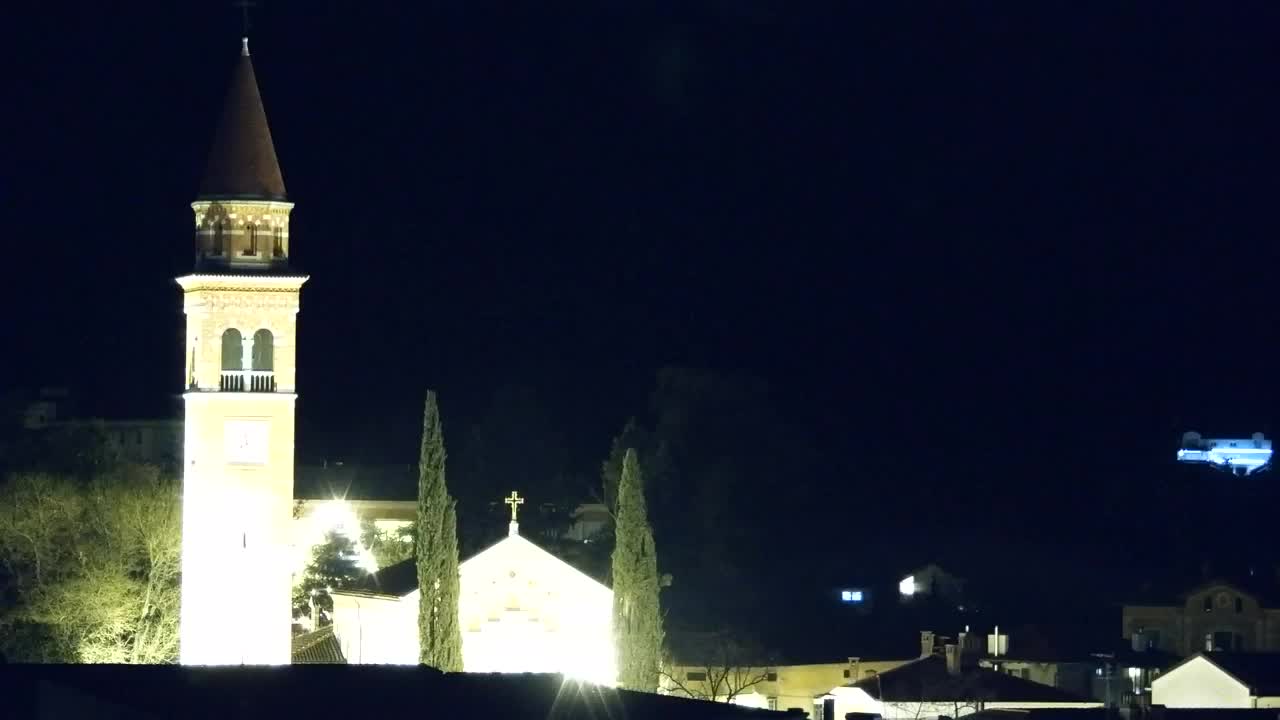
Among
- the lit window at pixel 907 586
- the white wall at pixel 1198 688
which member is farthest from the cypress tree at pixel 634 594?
the lit window at pixel 907 586

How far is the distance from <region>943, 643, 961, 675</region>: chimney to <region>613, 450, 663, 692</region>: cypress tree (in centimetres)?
615

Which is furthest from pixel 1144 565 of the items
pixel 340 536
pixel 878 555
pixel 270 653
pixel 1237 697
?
pixel 270 653

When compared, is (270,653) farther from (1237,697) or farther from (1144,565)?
(1144,565)

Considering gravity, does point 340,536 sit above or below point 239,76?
below

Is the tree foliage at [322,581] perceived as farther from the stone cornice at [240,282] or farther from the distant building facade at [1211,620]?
the distant building facade at [1211,620]

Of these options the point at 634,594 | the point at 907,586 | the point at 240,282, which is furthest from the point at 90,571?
the point at 907,586

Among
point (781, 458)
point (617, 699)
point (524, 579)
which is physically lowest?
point (617, 699)

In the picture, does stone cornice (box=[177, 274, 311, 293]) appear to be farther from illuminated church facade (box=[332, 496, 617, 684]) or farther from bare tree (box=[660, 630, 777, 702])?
bare tree (box=[660, 630, 777, 702])

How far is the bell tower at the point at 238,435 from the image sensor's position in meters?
69.4

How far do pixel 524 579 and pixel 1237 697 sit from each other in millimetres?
15802

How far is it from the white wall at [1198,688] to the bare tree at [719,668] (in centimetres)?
955

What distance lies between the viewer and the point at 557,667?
71.1 meters

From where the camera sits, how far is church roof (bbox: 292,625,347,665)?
2913 inches

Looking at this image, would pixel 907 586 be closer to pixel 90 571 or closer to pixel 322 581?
pixel 322 581
